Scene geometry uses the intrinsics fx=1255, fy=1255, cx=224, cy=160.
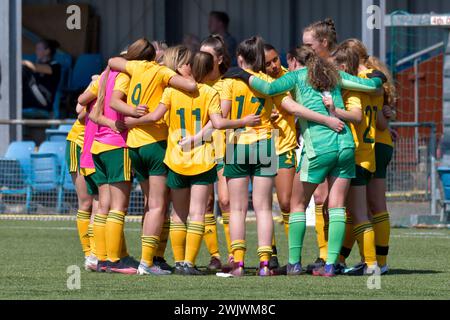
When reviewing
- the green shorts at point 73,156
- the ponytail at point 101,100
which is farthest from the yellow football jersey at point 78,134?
the ponytail at point 101,100

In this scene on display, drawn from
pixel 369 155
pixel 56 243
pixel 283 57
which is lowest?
pixel 56 243

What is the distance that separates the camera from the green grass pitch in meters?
8.59

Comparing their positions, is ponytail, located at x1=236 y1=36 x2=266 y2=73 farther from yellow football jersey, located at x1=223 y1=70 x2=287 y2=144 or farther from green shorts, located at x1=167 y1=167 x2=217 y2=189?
green shorts, located at x1=167 y1=167 x2=217 y2=189

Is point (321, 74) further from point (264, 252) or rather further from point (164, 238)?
point (164, 238)

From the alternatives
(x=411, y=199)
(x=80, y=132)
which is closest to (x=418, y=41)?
Result: (x=411, y=199)

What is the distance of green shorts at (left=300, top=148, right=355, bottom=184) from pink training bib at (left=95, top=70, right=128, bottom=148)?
1.52m

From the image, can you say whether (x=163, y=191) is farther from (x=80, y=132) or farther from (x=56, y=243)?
(x=56, y=243)

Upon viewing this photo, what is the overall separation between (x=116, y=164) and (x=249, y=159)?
1.12 m

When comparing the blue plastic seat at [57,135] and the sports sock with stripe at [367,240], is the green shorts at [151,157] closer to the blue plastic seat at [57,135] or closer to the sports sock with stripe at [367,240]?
the sports sock with stripe at [367,240]

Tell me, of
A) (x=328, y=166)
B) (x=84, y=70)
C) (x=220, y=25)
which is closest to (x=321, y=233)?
(x=328, y=166)

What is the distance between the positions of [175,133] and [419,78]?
1222 centimetres

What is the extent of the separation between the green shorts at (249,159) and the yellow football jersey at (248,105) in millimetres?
50

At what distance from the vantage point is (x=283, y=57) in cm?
2286

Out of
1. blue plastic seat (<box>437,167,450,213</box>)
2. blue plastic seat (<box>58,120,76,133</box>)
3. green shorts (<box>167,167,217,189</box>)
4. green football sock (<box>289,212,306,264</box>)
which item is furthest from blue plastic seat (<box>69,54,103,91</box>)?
green football sock (<box>289,212,306,264</box>)
